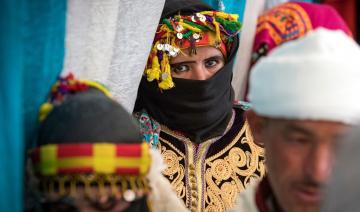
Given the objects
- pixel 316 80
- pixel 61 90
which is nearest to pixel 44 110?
pixel 61 90

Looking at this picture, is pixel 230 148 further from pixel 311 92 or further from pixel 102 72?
pixel 311 92

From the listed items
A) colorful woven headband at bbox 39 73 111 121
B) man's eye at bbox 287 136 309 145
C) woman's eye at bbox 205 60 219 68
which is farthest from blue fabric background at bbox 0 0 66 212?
woman's eye at bbox 205 60 219 68

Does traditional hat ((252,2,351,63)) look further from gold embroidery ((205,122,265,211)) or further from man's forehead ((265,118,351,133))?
gold embroidery ((205,122,265,211))

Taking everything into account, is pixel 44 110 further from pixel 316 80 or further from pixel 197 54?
pixel 197 54

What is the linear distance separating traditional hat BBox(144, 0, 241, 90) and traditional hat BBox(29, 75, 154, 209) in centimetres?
132

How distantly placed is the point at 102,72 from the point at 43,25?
1.09 feet

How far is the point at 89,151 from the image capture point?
142 cm

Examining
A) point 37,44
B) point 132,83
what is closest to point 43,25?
point 37,44

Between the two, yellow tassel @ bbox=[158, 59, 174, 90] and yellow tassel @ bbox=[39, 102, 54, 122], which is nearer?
yellow tassel @ bbox=[39, 102, 54, 122]

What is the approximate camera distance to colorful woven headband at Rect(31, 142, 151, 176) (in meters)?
1.41

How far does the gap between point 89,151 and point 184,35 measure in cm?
151

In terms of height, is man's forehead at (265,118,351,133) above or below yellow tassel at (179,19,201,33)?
below

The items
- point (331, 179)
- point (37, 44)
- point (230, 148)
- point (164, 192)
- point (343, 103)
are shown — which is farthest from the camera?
point (230, 148)

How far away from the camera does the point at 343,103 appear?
1.39 meters
